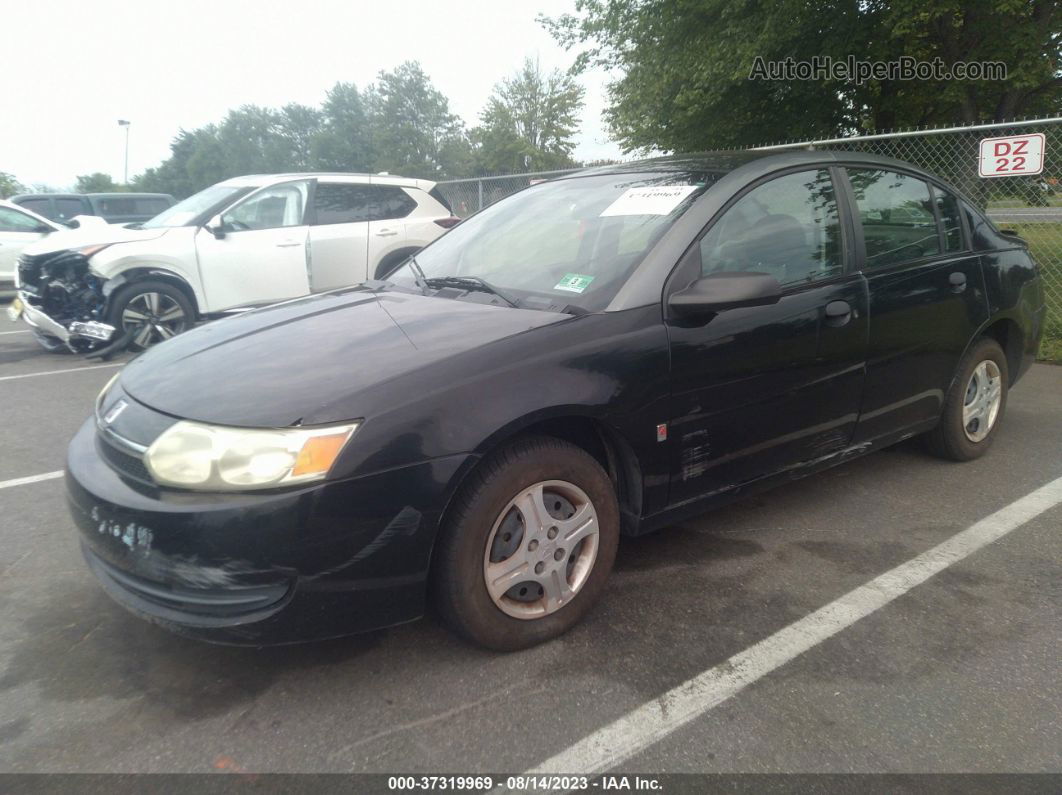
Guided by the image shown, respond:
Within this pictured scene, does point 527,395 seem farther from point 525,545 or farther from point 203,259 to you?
point 203,259

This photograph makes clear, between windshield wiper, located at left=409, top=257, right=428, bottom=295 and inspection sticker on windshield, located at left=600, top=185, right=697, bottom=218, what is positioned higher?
inspection sticker on windshield, located at left=600, top=185, right=697, bottom=218

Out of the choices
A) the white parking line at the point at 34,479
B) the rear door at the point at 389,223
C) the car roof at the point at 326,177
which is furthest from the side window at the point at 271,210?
the white parking line at the point at 34,479

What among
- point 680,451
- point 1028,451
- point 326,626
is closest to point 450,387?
point 326,626

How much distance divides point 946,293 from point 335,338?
2.89 meters

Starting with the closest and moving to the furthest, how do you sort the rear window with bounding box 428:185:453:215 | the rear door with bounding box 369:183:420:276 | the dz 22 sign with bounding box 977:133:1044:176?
the dz 22 sign with bounding box 977:133:1044:176, the rear door with bounding box 369:183:420:276, the rear window with bounding box 428:185:453:215

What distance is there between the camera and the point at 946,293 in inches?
143

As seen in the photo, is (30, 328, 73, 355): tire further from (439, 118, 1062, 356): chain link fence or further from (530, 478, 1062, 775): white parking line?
(530, 478, 1062, 775): white parking line

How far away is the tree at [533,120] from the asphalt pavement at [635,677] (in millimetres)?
56469

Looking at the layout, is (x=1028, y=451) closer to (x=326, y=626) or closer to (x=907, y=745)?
(x=907, y=745)

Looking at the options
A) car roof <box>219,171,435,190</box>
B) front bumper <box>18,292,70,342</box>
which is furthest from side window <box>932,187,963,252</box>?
front bumper <box>18,292,70,342</box>

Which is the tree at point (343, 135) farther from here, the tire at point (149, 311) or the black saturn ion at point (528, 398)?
the black saturn ion at point (528, 398)

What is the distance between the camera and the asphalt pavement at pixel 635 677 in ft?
6.47

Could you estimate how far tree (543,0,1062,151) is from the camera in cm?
1225

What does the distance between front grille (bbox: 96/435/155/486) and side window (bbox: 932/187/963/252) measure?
3675mm
